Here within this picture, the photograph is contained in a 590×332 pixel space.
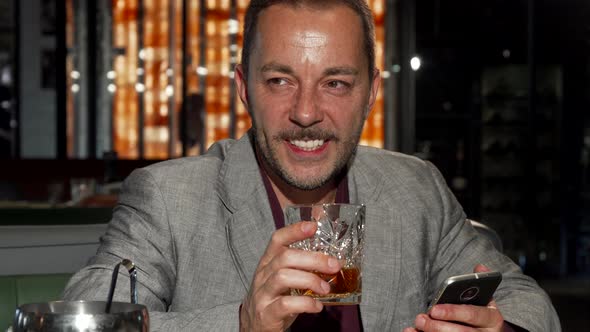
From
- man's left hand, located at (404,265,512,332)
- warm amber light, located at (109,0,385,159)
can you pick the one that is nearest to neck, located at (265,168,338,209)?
man's left hand, located at (404,265,512,332)

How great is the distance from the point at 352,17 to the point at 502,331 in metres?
0.70

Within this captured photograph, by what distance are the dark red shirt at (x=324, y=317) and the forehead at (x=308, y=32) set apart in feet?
1.10

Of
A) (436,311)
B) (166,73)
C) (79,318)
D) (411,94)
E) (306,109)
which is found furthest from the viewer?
(411,94)

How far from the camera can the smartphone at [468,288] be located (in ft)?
4.88

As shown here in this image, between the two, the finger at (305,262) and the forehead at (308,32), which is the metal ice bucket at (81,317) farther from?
the forehead at (308,32)

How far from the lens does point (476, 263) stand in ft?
7.09

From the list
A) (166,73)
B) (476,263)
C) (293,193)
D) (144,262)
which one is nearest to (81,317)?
(144,262)

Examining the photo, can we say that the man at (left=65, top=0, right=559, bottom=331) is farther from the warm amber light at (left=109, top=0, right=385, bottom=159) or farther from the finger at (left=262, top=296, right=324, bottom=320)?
the warm amber light at (left=109, top=0, right=385, bottom=159)

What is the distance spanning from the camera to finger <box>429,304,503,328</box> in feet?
5.00

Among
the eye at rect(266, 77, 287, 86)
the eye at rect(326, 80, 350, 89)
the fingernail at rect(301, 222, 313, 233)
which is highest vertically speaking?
the eye at rect(266, 77, 287, 86)

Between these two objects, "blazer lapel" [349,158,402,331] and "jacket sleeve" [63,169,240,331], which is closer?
"jacket sleeve" [63,169,240,331]

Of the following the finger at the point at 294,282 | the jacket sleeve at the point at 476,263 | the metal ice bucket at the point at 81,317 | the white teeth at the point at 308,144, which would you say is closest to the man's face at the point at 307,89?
the white teeth at the point at 308,144

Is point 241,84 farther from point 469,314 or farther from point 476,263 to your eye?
point 469,314

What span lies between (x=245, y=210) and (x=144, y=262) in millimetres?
254
